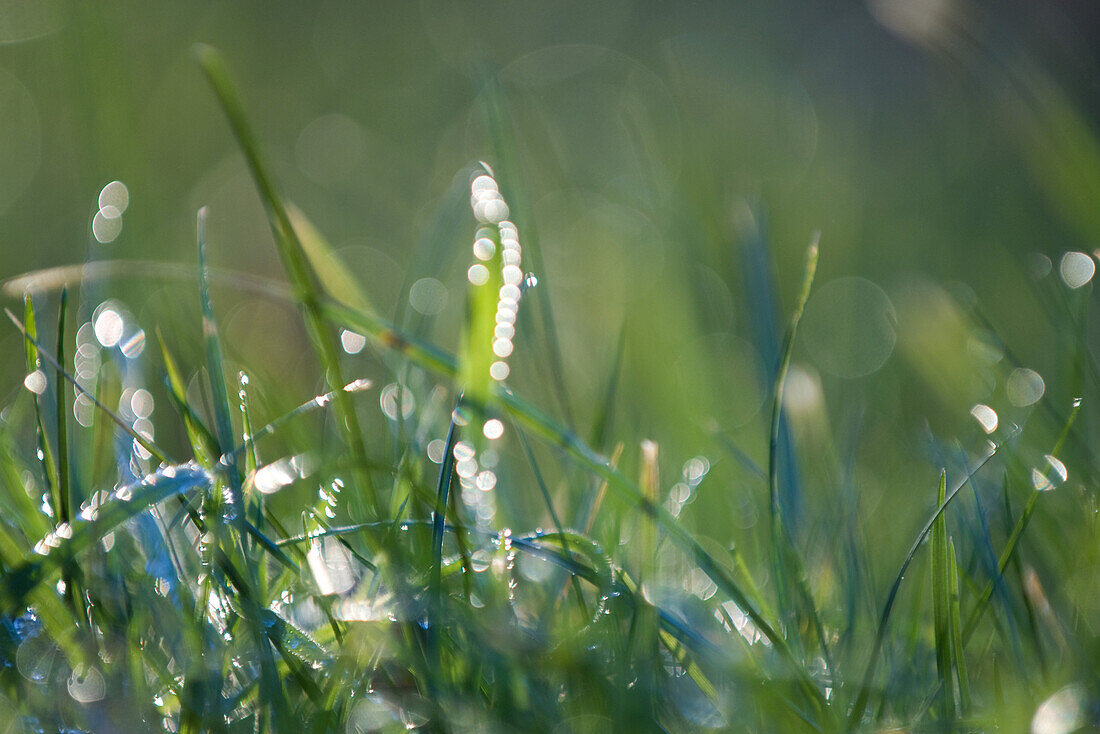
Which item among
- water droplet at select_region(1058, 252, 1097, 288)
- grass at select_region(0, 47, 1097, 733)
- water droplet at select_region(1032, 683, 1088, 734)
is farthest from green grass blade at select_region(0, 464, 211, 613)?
water droplet at select_region(1058, 252, 1097, 288)

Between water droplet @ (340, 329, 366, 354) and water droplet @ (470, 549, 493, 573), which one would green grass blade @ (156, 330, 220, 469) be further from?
water droplet @ (340, 329, 366, 354)

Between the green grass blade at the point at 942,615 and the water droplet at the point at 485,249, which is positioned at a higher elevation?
the water droplet at the point at 485,249

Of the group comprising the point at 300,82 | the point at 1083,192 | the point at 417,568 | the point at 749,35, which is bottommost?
the point at 300,82

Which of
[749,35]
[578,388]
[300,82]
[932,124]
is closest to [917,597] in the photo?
[578,388]

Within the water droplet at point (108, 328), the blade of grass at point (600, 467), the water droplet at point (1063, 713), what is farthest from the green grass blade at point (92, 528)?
the water droplet at point (1063, 713)

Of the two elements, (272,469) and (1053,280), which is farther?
(1053,280)

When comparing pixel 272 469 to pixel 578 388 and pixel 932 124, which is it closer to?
pixel 578 388

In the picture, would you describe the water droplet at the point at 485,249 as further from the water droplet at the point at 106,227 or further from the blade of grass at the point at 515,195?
the water droplet at the point at 106,227

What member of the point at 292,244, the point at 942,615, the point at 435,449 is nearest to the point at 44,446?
the point at 292,244
